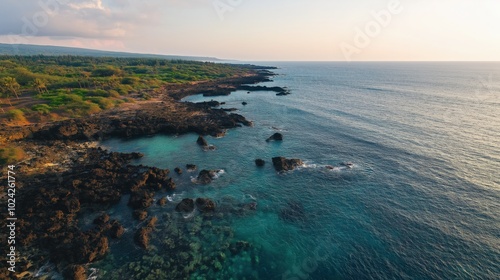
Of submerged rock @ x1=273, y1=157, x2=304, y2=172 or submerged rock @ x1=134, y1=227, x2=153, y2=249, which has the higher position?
submerged rock @ x1=273, y1=157, x2=304, y2=172

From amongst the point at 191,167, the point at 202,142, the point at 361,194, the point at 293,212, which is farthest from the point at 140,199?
the point at 361,194

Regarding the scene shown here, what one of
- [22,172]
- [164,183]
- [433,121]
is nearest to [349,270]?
[164,183]

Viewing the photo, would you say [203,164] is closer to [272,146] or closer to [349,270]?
[272,146]

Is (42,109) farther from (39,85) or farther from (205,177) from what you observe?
(205,177)

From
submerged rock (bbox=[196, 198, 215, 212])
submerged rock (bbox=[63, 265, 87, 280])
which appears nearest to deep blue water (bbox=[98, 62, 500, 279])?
submerged rock (bbox=[196, 198, 215, 212])

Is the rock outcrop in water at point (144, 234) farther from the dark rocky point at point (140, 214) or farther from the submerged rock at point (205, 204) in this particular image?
the submerged rock at point (205, 204)

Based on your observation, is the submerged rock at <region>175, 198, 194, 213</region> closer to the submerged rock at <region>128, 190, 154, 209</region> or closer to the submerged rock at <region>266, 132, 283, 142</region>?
the submerged rock at <region>128, 190, 154, 209</region>
